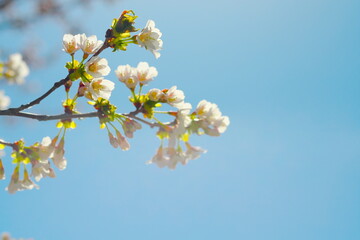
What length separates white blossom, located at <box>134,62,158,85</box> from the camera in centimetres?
169

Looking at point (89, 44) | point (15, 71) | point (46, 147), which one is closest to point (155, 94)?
point (89, 44)

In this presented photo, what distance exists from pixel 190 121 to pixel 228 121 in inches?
7.4

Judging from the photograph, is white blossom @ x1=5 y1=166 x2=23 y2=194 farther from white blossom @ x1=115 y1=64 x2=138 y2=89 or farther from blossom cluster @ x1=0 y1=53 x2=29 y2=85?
blossom cluster @ x1=0 y1=53 x2=29 y2=85

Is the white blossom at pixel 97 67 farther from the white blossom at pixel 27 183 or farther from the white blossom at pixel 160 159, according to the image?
the white blossom at pixel 27 183

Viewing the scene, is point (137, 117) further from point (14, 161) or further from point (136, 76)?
point (14, 161)

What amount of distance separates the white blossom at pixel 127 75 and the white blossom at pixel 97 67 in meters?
0.05

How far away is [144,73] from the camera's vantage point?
66.9 inches

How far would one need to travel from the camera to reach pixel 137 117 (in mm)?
1536

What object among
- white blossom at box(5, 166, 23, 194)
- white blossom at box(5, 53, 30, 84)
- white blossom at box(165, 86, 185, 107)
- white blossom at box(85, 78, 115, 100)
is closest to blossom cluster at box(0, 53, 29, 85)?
white blossom at box(5, 53, 30, 84)

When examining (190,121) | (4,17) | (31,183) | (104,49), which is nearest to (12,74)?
(31,183)

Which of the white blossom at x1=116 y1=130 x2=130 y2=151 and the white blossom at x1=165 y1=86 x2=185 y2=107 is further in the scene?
the white blossom at x1=116 y1=130 x2=130 y2=151

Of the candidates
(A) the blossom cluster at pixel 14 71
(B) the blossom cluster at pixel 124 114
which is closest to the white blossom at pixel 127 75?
(B) the blossom cluster at pixel 124 114

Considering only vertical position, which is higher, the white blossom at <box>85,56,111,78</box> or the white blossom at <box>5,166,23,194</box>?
the white blossom at <box>85,56,111,78</box>

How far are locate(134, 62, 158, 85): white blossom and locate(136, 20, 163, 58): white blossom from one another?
3.8 inches
